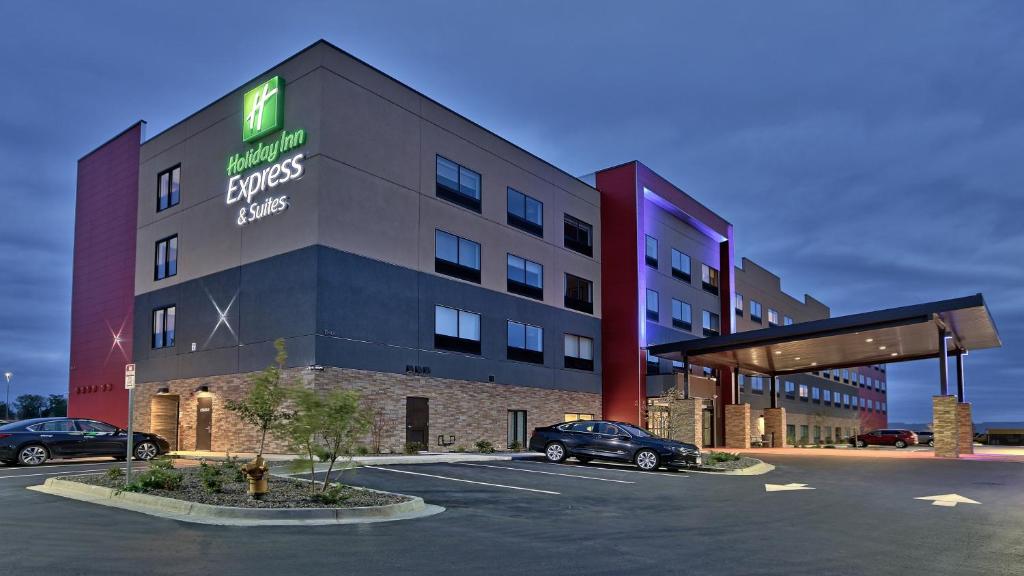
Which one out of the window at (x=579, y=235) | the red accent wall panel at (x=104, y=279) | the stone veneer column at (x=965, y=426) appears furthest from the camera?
the window at (x=579, y=235)

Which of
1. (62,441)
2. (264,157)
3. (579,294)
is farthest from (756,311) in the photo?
(62,441)

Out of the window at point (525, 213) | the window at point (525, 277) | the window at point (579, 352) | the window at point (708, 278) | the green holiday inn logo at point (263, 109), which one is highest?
the green holiday inn logo at point (263, 109)

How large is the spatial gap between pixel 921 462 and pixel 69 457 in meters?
30.3

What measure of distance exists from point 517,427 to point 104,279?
20.5 metres

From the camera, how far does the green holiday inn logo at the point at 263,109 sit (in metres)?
29.5

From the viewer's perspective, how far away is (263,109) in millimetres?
Result: 30094

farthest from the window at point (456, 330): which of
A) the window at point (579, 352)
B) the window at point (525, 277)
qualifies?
the window at point (579, 352)

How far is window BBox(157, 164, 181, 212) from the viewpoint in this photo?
33938 mm

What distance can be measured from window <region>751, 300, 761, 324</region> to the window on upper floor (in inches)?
1650

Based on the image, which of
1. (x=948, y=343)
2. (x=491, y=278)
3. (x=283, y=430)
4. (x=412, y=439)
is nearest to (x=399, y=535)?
(x=283, y=430)

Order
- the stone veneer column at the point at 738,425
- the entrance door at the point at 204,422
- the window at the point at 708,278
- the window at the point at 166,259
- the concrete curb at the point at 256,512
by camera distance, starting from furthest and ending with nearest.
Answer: the window at the point at 708,278 < the stone veneer column at the point at 738,425 < the window at the point at 166,259 < the entrance door at the point at 204,422 < the concrete curb at the point at 256,512

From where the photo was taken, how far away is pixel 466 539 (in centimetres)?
1106

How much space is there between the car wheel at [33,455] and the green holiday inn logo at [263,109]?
525 inches

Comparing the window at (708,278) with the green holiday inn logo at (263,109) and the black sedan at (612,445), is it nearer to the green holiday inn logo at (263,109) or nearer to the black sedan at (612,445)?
the black sedan at (612,445)
